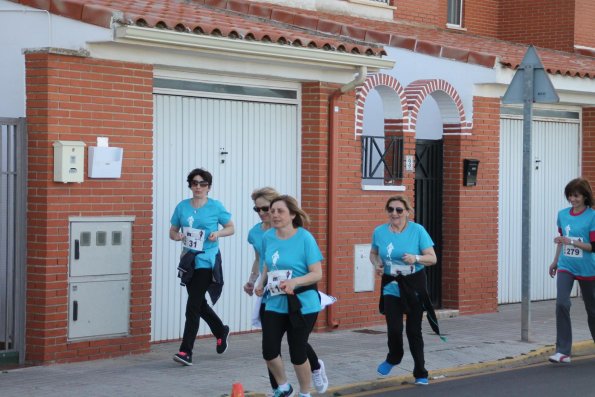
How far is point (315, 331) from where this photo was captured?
47.3 ft

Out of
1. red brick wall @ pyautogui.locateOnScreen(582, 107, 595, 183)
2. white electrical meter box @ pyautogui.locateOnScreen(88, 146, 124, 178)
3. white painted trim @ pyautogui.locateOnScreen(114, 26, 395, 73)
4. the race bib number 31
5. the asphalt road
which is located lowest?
the asphalt road

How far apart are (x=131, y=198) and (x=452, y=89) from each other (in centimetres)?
562

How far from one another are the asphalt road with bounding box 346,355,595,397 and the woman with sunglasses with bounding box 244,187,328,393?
76 centimetres

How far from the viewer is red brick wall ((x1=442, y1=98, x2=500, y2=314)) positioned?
16484 mm

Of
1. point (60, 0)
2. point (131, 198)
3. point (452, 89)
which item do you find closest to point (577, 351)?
point (452, 89)

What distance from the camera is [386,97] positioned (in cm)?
1555

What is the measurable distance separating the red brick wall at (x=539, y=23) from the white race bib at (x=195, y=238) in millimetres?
12227

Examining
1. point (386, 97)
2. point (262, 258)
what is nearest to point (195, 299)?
point (262, 258)

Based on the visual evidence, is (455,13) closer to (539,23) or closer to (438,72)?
(539,23)

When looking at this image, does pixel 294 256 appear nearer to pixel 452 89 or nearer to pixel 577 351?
pixel 577 351

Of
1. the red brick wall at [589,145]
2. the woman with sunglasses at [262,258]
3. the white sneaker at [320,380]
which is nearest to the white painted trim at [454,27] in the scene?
the red brick wall at [589,145]

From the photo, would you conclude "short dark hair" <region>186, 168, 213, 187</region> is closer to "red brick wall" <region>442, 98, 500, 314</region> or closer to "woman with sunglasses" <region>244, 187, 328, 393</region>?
"woman with sunglasses" <region>244, 187, 328, 393</region>

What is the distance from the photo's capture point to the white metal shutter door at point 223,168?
42.5 ft

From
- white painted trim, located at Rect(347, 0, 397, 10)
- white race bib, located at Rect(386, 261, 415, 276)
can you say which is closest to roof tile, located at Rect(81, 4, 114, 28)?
white race bib, located at Rect(386, 261, 415, 276)
